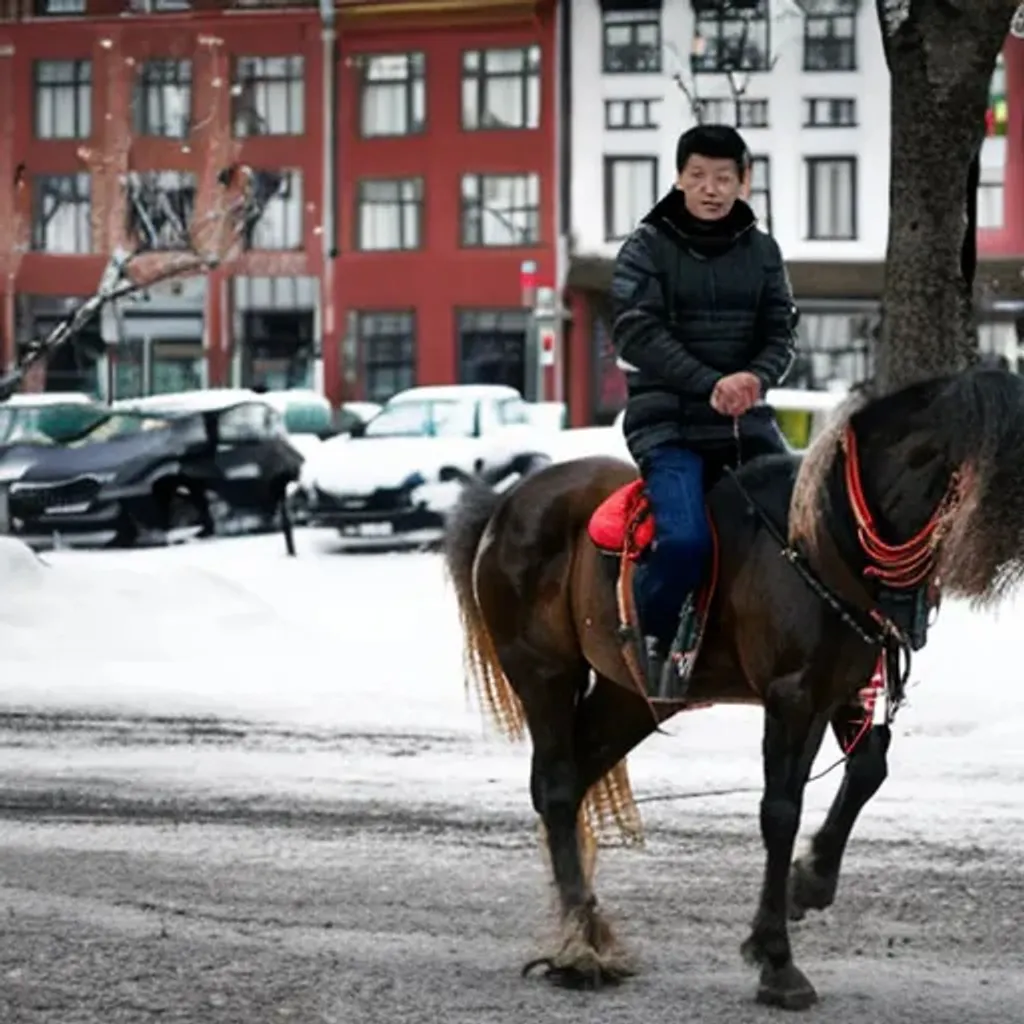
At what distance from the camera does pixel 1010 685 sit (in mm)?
12766

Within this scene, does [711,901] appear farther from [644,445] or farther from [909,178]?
[909,178]

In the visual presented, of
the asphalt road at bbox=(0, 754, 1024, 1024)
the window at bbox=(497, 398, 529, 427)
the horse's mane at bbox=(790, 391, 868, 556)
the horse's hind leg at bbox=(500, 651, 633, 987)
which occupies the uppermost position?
the horse's mane at bbox=(790, 391, 868, 556)

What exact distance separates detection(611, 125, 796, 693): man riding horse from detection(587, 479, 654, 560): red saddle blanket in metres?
0.06

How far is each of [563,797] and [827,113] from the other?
28.2 metres

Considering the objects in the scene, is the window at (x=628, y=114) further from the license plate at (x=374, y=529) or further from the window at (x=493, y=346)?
the license plate at (x=374, y=529)

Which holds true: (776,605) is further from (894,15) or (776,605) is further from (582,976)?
(894,15)

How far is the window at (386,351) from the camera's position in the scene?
3231cm

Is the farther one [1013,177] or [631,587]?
[1013,177]

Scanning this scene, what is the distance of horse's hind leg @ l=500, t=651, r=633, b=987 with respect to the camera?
6.25 metres

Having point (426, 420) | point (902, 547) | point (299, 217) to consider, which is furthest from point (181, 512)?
point (902, 547)

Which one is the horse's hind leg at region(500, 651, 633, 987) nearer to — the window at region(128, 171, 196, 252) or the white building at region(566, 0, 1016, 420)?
the window at region(128, 171, 196, 252)

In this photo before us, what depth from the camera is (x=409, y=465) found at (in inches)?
926

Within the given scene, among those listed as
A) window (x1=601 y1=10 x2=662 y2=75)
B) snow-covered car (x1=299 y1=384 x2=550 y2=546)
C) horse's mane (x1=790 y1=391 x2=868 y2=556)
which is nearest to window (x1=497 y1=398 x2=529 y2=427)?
snow-covered car (x1=299 y1=384 x2=550 y2=546)

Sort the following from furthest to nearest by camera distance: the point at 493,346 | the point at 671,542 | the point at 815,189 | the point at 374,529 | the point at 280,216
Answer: the point at 815,189 < the point at 493,346 < the point at 280,216 < the point at 374,529 < the point at 671,542
